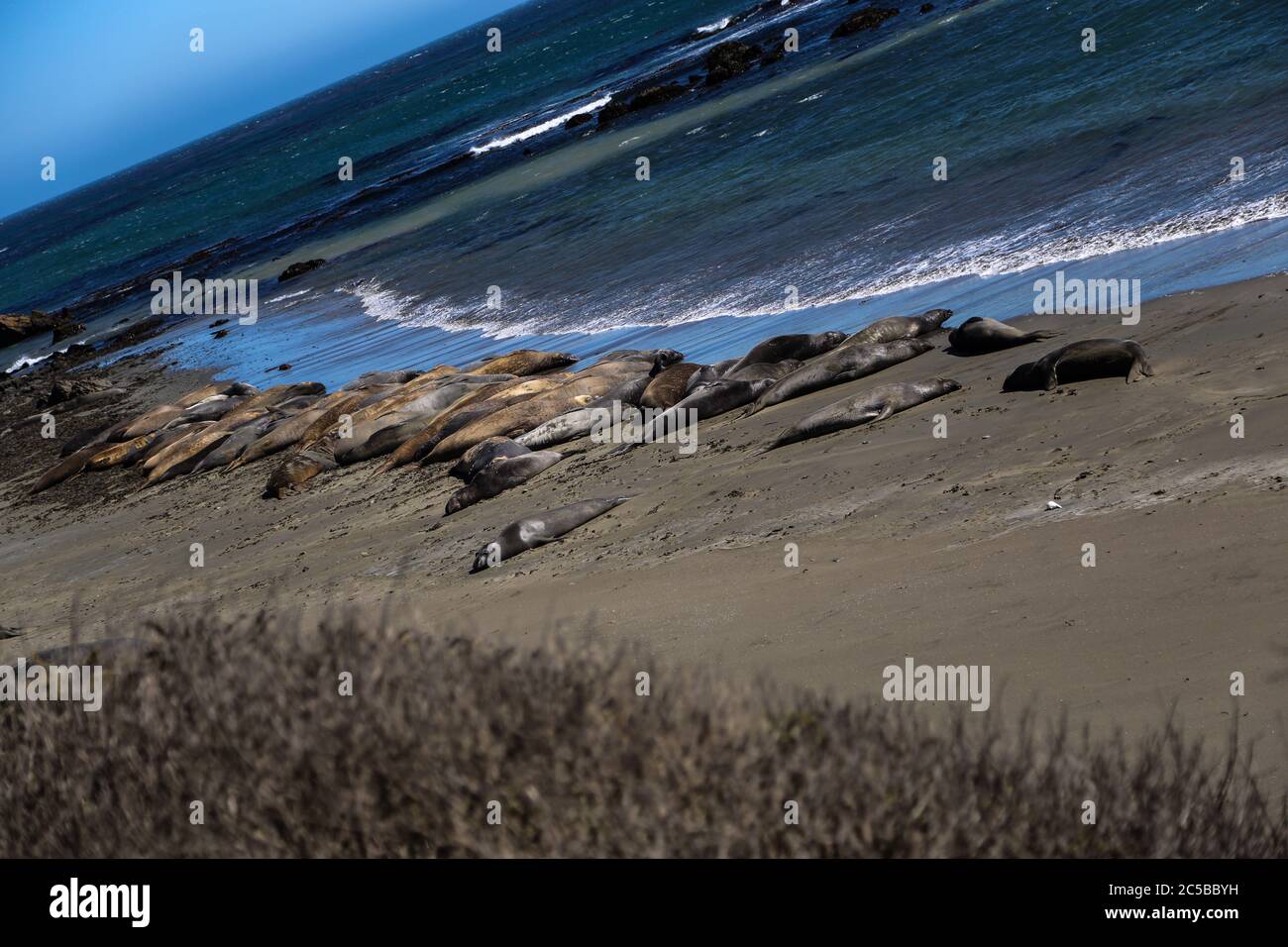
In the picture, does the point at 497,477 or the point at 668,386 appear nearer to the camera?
the point at 497,477

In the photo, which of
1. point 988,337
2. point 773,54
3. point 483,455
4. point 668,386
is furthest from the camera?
point 773,54

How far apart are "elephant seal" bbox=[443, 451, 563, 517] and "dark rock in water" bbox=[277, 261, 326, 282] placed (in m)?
28.6

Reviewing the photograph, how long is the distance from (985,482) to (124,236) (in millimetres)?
88214

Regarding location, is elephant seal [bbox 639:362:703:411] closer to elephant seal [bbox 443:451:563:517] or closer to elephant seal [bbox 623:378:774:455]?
elephant seal [bbox 623:378:774:455]

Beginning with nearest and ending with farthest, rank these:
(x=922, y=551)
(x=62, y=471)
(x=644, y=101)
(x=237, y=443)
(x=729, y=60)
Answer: (x=922, y=551) < (x=237, y=443) < (x=62, y=471) < (x=729, y=60) < (x=644, y=101)

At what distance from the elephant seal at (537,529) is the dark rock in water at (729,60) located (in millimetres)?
36985

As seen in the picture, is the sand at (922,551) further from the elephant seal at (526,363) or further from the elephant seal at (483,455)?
the elephant seal at (526,363)

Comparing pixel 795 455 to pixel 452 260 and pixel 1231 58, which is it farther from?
pixel 452 260

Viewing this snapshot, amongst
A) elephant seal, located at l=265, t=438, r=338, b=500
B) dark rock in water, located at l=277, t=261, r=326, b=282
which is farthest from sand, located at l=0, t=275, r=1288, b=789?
dark rock in water, located at l=277, t=261, r=326, b=282

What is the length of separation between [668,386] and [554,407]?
1.42m

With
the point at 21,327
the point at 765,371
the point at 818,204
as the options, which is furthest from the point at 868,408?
the point at 21,327

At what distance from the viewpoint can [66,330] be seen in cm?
4406

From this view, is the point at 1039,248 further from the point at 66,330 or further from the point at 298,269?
the point at 66,330

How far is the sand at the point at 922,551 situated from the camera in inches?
201
